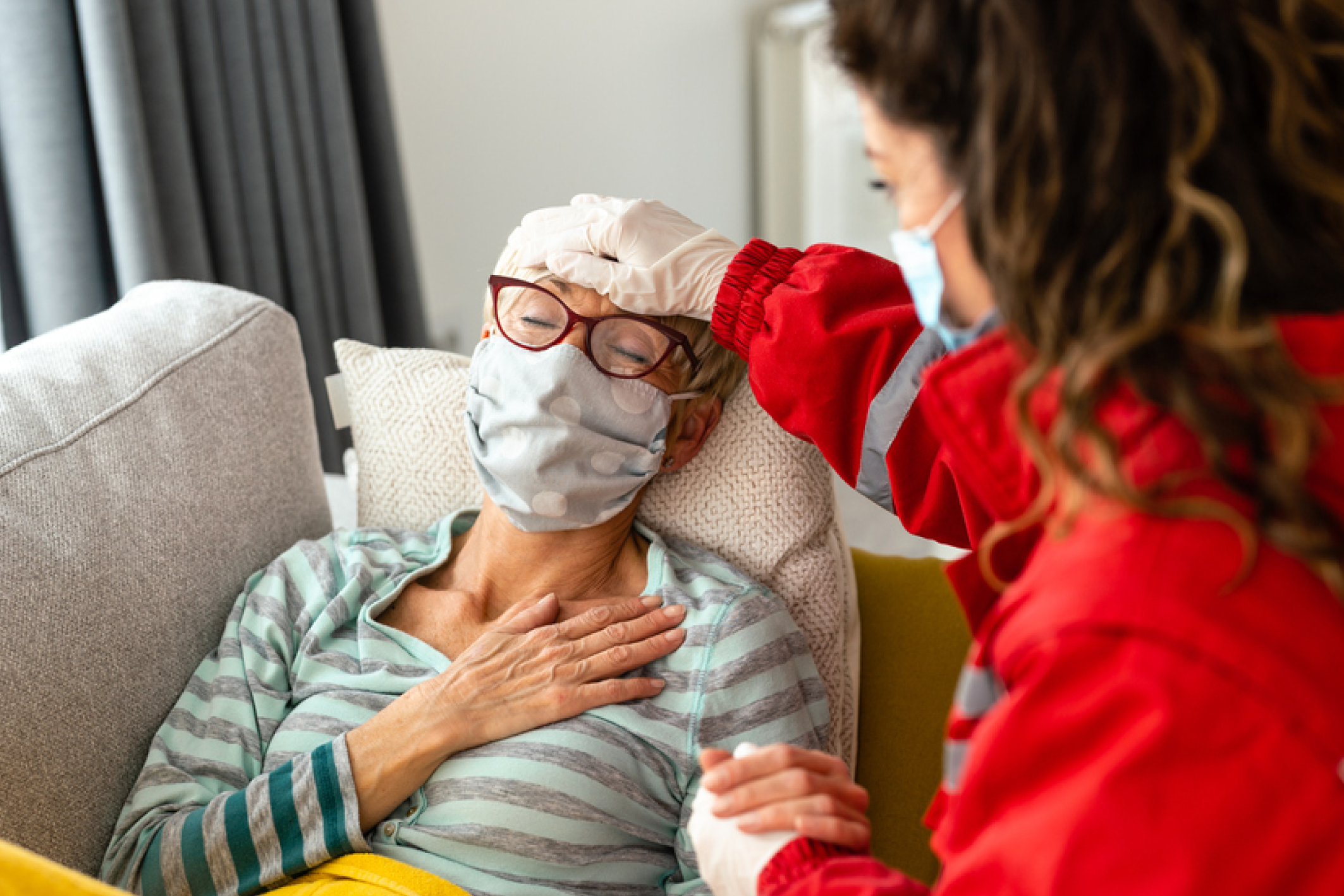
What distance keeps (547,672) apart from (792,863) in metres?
0.46

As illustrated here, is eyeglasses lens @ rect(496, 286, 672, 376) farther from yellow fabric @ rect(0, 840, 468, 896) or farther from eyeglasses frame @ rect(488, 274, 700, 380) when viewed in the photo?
yellow fabric @ rect(0, 840, 468, 896)

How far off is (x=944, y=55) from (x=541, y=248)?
76cm

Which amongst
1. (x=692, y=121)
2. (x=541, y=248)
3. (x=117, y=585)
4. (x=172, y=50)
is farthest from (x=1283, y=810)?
(x=692, y=121)

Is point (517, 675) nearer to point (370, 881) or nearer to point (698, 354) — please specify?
point (370, 881)

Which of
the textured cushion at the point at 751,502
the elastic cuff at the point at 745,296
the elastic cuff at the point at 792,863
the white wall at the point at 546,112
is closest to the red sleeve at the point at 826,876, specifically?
the elastic cuff at the point at 792,863

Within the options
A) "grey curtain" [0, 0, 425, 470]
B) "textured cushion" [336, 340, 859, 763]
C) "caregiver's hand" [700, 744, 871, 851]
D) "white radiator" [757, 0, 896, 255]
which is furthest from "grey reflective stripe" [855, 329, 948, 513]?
"white radiator" [757, 0, 896, 255]

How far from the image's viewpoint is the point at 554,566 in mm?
1393

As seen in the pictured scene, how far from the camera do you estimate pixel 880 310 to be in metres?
1.24

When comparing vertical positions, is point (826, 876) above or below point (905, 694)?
above

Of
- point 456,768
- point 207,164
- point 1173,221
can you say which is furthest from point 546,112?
point 1173,221

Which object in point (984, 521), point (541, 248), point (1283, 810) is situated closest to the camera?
point (1283, 810)

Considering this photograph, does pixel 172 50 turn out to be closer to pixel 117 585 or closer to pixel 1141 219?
pixel 117 585

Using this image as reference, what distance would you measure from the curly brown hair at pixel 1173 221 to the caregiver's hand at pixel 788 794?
35 centimetres

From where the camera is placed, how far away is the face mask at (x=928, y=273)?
2.54ft
